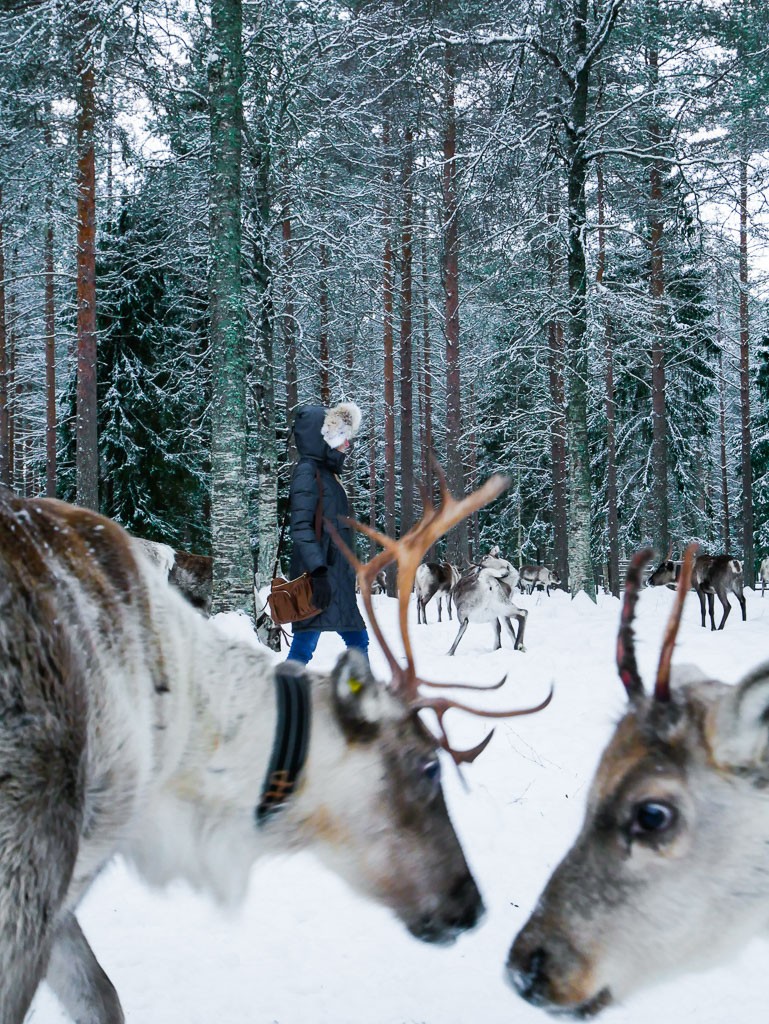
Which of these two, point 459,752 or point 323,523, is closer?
point 459,752

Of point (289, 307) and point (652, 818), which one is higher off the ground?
point (289, 307)

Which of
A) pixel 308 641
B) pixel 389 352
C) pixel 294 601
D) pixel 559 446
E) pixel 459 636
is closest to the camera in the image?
pixel 294 601

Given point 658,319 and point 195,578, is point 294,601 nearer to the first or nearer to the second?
point 195,578

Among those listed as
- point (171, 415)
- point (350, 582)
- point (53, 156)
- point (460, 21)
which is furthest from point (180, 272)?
point (350, 582)

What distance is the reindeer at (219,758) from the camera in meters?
2.12

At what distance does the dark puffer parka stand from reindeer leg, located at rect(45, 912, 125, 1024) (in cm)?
328

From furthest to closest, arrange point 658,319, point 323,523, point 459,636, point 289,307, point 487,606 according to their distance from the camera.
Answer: point 289,307, point 658,319, point 487,606, point 459,636, point 323,523

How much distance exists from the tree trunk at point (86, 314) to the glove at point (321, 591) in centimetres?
889

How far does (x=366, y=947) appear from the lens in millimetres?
2984

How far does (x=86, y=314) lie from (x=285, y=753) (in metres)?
13.5

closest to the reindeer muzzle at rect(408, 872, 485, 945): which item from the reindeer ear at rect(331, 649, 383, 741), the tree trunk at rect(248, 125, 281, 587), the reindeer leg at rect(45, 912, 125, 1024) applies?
the reindeer ear at rect(331, 649, 383, 741)

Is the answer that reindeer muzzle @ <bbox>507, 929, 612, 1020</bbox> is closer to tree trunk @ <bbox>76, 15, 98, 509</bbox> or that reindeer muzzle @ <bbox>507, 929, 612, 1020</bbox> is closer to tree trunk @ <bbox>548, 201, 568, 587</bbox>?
tree trunk @ <bbox>76, 15, 98, 509</bbox>

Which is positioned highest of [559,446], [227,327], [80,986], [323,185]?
[323,185]

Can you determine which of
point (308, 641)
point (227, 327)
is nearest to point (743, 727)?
point (308, 641)
